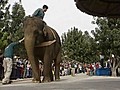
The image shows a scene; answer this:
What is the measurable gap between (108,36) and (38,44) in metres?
16.8

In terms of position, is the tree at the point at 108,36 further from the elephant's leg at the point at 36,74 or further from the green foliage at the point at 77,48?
the green foliage at the point at 77,48

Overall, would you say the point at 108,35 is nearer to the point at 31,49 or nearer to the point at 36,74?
the point at 31,49

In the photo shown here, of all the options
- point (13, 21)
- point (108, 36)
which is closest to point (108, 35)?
point (108, 36)

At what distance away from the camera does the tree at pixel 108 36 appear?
2930cm

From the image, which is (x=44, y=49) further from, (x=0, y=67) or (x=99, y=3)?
(x=0, y=67)

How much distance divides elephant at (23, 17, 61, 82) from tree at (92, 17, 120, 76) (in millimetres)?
15537

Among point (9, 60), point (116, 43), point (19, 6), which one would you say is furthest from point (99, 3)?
point (19, 6)

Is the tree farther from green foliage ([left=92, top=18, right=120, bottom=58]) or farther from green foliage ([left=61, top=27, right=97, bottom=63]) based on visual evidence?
green foliage ([left=61, top=27, right=97, bottom=63])

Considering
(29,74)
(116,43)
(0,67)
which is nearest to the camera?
(0,67)

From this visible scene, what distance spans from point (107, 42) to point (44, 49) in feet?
54.4

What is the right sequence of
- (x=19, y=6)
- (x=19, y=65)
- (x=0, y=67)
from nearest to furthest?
(x=0, y=67), (x=19, y=65), (x=19, y=6)

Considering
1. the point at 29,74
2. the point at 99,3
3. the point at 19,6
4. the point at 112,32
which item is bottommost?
the point at 29,74

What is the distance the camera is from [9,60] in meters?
13.9

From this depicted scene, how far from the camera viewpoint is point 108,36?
29859 mm
